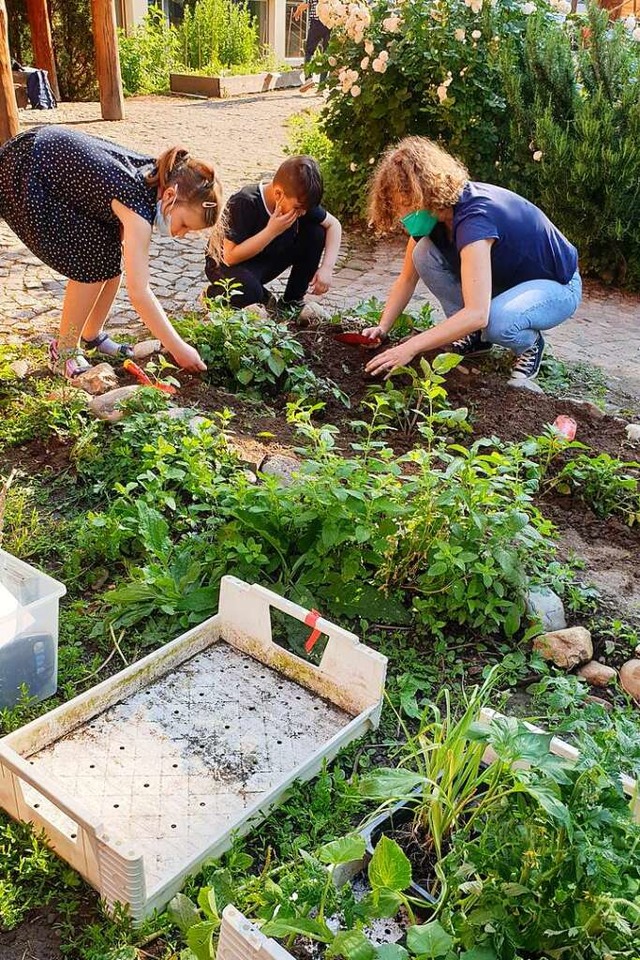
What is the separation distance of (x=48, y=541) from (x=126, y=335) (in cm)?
195

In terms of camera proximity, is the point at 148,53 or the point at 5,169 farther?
the point at 148,53

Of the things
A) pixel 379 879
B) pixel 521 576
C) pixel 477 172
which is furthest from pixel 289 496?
pixel 477 172

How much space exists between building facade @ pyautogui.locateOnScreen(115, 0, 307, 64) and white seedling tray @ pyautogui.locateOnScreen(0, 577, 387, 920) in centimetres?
1527

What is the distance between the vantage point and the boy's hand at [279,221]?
449 cm

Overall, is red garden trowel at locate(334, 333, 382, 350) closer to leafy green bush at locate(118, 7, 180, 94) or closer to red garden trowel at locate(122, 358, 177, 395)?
red garden trowel at locate(122, 358, 177, 395)

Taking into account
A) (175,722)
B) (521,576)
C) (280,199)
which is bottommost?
(175,722)

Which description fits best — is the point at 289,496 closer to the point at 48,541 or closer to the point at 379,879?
the point at 48,541

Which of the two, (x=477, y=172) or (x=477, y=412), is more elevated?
(x=477, y=172)

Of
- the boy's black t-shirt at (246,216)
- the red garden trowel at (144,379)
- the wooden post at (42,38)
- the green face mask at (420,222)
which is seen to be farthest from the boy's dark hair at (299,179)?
the wooden post at (42,38)

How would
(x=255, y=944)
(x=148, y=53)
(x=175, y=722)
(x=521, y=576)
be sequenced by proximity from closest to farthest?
(x=255, y=944) < (x=175, y=722) < (x=521, y=576) < (x=148, y=53)

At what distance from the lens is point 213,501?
287 cm

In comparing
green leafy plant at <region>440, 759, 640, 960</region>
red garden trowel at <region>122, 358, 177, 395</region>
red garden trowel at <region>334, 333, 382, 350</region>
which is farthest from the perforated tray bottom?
red garden trowel at <region>334, 333, 382, 350</region>

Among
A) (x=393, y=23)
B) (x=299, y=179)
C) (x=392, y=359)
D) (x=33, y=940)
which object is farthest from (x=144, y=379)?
(x=393, y=23)

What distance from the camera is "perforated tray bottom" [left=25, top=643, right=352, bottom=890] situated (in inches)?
77.1
